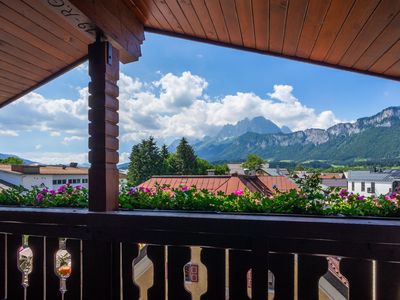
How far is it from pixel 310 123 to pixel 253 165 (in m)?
0.78

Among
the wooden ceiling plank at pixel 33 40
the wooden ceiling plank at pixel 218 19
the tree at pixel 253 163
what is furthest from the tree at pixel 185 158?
the wooden ceiling plank at pixel 33 40

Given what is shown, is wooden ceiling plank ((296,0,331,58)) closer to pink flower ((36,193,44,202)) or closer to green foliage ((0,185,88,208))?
green foliage ((0,185,88,208))

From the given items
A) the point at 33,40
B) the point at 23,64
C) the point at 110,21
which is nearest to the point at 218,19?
the point at 110,21

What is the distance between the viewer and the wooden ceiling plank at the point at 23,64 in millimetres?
2233

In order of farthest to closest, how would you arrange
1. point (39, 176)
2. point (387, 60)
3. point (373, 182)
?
point (39, 176)
point (387, 60)
point (373, 182)

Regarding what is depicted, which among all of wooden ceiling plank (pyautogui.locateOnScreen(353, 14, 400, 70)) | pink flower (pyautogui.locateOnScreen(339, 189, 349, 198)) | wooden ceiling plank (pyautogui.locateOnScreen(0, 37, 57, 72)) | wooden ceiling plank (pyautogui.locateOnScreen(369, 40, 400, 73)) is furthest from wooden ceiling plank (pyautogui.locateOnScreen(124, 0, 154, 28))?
pink flower (pyautogui.locateOnScreen(339, 189, 349, 198))

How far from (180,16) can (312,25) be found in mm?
890

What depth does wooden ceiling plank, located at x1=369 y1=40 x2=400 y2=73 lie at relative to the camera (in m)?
1.91

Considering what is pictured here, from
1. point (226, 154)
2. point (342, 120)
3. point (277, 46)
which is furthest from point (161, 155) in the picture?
point (342, 120)

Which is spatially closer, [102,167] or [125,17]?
[102,167]

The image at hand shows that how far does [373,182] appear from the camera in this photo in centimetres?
197

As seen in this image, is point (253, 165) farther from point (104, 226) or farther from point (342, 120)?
point (104, 226)

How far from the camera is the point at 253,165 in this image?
8.22 ft

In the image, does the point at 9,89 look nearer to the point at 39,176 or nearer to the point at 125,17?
the point at 39,176
